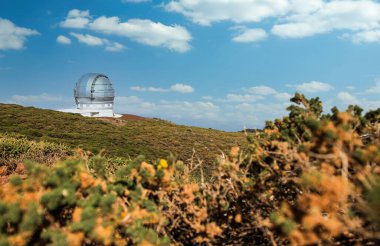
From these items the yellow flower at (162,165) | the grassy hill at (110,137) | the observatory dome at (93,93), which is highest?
the observatory dome at (93,93)

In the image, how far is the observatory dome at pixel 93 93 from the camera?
51812 millimetres

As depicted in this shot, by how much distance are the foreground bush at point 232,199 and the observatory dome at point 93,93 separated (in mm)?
49209

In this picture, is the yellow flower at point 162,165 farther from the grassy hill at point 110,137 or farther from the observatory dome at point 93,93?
the observatory dome at point 93,93

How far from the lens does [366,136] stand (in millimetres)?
4340

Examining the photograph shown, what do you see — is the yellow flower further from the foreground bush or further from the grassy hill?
the grassy hill

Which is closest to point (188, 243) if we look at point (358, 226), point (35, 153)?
point (358, 226)

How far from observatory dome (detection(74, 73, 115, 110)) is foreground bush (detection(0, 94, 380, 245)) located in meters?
49.2

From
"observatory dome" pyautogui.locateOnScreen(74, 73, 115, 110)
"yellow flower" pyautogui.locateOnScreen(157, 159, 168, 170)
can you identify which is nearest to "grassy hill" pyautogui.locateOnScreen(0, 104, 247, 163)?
"yellow flower" pyautogui.locateOnScreen(157, 159, 168, 170)

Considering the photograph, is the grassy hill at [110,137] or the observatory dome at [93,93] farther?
the observatory dome at [93,93]

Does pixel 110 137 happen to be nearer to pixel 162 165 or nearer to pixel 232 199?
pixel 162 165

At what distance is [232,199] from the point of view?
423cm

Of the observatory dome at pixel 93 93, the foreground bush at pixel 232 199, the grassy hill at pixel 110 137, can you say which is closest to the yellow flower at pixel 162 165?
the foreground bush at pixel 232 199

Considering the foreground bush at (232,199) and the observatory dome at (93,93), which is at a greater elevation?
the observatory dome at (93,93)

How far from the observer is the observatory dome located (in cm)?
5181
